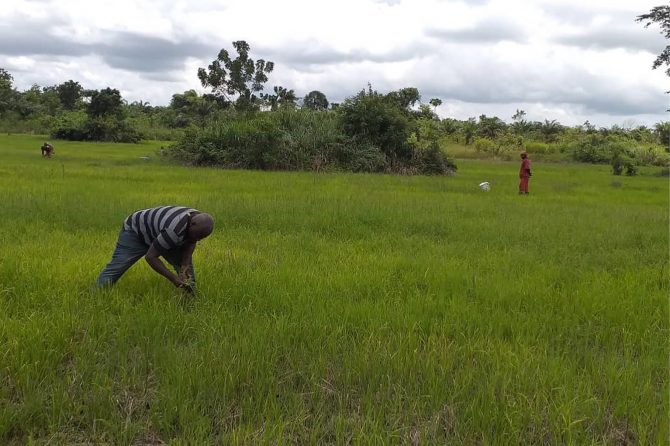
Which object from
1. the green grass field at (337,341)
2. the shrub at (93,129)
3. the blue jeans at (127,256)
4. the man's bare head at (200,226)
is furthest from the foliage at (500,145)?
the man's bare head at (200,226)

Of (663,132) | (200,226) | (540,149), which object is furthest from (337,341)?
(663,132)

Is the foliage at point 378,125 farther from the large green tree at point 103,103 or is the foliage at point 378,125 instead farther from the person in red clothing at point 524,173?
the large green tree at point 103,103

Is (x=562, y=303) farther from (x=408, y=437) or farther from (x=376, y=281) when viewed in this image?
(x=408, y=437)

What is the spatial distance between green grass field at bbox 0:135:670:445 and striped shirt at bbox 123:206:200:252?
53 centimetres

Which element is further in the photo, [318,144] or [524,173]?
[318,144]

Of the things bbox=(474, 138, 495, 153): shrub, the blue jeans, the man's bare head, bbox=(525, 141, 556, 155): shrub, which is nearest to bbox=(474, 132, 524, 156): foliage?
bbox=(474, 138, 495, 153): shrub

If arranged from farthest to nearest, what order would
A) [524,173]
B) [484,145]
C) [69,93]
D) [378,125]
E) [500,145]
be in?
[69,93] → [484,145] → [500,145] → [378,125] → [524,173]

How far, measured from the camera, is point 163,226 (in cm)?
437

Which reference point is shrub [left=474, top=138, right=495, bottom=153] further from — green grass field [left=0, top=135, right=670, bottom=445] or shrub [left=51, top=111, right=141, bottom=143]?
green grass field [left=0, top=135, right=670, bottom=445]

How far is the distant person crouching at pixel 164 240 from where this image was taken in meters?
4.29

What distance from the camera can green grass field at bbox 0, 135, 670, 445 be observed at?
3045 mm

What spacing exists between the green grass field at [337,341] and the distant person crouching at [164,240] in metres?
0.22

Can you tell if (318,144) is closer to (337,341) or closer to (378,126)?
(378,126)

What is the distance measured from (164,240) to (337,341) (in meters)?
1.53
